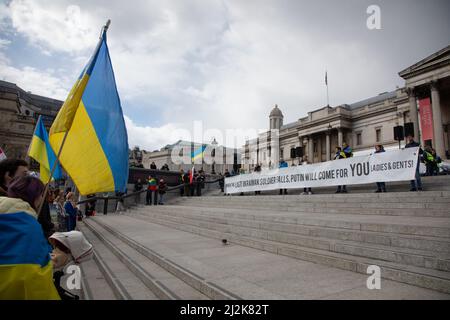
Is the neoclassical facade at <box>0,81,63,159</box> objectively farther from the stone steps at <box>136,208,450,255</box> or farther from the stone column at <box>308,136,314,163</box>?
the stone column at <box>308,136,314,163</box>

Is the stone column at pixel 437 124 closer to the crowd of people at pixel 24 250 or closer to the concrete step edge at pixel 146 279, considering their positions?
the concrete step edge at pixel 146 279

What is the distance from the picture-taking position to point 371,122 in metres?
48.9

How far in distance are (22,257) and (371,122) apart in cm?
5583

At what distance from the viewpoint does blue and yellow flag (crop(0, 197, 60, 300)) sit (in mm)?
1545

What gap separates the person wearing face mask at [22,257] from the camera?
1546 millimetres

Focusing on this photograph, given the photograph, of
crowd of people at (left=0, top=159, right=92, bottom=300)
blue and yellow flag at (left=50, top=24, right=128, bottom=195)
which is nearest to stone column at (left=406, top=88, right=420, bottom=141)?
blue and yellow flag at (left=50, top=24, right=128, bottom=195)

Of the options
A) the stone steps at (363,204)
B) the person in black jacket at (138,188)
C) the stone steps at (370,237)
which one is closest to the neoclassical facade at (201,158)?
the person in black jacket at (138,188)

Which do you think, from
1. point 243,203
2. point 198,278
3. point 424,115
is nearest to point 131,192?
point 243,203

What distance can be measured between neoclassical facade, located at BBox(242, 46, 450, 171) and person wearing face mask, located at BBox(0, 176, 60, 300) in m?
22.2

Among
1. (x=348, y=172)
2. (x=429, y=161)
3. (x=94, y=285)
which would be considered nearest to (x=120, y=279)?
(x=94, y=285)

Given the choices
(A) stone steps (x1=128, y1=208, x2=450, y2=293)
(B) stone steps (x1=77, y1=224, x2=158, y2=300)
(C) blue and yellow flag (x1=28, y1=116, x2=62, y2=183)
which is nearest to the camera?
(A) stone steps (x1=128, y1=208, x2=450, y2=293)

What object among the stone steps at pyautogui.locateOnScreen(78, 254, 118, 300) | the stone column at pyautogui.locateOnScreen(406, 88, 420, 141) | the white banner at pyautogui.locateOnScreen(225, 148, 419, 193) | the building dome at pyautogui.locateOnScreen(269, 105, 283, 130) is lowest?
the stone steps at pyautogui.locateOnScreen(78, 254, 118, 300)

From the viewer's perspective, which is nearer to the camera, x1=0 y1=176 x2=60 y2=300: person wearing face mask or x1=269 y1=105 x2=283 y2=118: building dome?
x1=0 y1=176 x2=60 y2=300: person wearing face mask
